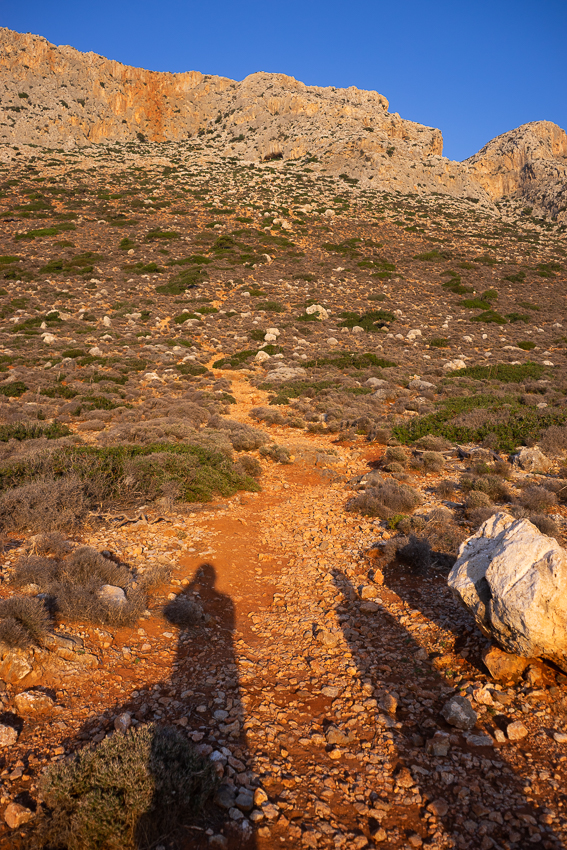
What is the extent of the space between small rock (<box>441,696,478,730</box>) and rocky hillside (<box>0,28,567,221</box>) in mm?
62636

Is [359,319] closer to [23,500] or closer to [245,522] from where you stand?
[245,522]

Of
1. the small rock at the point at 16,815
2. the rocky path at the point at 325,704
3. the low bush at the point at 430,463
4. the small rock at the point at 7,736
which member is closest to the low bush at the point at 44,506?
the rocky path at the point at 325,704

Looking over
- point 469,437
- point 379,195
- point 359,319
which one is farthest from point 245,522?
point 379,195

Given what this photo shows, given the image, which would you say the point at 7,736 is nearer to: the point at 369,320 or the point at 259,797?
the point at 259,797

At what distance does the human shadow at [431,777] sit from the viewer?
3029 millimetres

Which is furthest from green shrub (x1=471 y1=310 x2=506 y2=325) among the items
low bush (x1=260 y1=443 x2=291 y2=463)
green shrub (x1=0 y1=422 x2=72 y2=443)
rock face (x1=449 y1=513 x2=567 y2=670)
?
rock face (x1=449 y1=513 x2=567 y2=670)

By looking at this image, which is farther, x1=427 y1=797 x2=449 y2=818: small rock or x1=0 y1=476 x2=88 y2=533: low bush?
x1=0 y1=476 x2=88 y2=533: low bush

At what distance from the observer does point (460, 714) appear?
389 cm

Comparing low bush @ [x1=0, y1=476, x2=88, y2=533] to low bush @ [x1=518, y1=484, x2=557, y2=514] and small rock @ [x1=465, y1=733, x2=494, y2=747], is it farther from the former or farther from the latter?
low bush @ [x1=518, y1=484, x2=557, y2=514]

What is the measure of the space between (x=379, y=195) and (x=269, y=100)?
27757 mm

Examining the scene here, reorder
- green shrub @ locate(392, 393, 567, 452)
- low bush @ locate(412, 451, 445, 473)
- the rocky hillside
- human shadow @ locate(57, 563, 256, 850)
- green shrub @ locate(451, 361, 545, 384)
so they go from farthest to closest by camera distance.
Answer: the rocky hillside → green shrub @ locate(451, 361, 545, 384) → green shrub @ locate(392, 393, 567, 452) → low bush @ locate(412, 451, 445, 473) → human shadow @ locate(57, 563, 256, 850)

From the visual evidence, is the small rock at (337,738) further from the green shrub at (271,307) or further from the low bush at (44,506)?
the green shrub at (271,307)

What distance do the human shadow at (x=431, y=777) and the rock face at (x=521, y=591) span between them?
794 mm

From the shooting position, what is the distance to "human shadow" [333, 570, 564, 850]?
3029 mm
